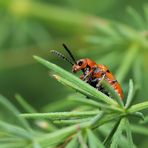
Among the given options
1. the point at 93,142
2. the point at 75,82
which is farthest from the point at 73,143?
the point at 75,82

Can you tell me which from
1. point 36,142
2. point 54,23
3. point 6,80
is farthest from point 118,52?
point 6,80

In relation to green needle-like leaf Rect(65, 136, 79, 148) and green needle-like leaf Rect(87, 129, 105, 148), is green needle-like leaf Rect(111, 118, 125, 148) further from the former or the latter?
green needle-like leaf Rect(65, 136, 79, 148)

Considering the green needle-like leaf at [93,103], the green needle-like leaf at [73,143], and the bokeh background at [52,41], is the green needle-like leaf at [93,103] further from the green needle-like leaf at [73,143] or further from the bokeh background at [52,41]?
the bokeh background at [52,41]

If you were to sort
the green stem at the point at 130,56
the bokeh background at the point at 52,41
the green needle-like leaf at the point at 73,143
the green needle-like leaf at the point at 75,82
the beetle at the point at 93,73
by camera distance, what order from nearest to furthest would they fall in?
the green needle-like leaf at the point at 75,82, the green needle-like leaf at the point at 73,143, the beetle at the point at 93,73, the green stem at the point at 130,56, the bokeh background at the point at 52,41

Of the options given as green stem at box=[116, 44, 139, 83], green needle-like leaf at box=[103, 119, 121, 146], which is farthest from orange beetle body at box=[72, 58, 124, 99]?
green stem at box=[116, 44, 139, 83]

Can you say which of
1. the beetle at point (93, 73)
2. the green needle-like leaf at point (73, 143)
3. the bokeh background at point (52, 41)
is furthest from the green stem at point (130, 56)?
the green needle-like leaf at point (73, 143)

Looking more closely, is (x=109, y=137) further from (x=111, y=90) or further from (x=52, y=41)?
(x=52, y=41)

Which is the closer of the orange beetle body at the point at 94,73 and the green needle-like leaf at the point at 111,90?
the green needle-like leaf at the point at 111,90

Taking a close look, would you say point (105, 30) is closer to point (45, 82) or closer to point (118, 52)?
point (118, 52)

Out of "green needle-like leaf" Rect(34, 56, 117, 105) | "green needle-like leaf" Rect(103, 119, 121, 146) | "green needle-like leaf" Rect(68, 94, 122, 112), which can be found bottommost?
"green needle-like leaf" Rect(103, 119, 121, 146)
